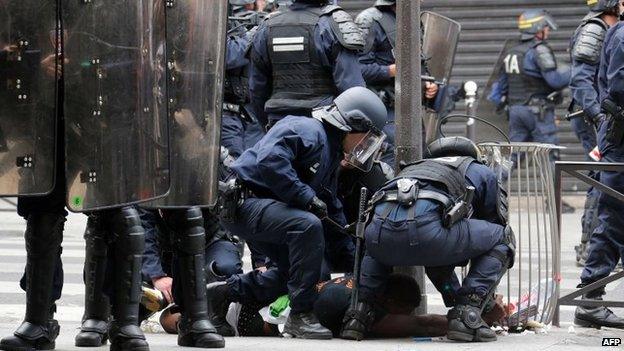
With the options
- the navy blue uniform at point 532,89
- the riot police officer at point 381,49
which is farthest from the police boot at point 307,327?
the navy blue uniform at point 532,89

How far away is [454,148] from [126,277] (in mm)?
2151

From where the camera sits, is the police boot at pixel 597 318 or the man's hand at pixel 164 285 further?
the police boot at pixel 597 318

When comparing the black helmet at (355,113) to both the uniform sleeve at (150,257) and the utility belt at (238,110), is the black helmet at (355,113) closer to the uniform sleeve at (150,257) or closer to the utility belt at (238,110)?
the uniform sleeve at (150,257)

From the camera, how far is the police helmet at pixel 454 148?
285 inches

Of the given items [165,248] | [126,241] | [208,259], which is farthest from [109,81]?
[208,259]

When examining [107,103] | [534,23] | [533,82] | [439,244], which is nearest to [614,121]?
[439,244]

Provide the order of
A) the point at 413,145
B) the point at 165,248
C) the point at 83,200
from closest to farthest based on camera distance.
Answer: the point at 83,200
the point at 165,248
the point at 413,145

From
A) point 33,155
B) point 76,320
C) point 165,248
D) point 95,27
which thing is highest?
point 95,27

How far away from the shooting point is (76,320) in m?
7.98

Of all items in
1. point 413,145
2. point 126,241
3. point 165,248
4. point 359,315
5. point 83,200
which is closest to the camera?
point 83,200

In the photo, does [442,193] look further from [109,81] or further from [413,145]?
[109,81]

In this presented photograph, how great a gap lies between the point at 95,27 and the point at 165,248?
1.41 m

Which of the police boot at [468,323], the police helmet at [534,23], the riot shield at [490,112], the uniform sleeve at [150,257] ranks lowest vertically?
the police boot at [468,323]

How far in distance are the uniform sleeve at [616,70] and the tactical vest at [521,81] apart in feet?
24.6
